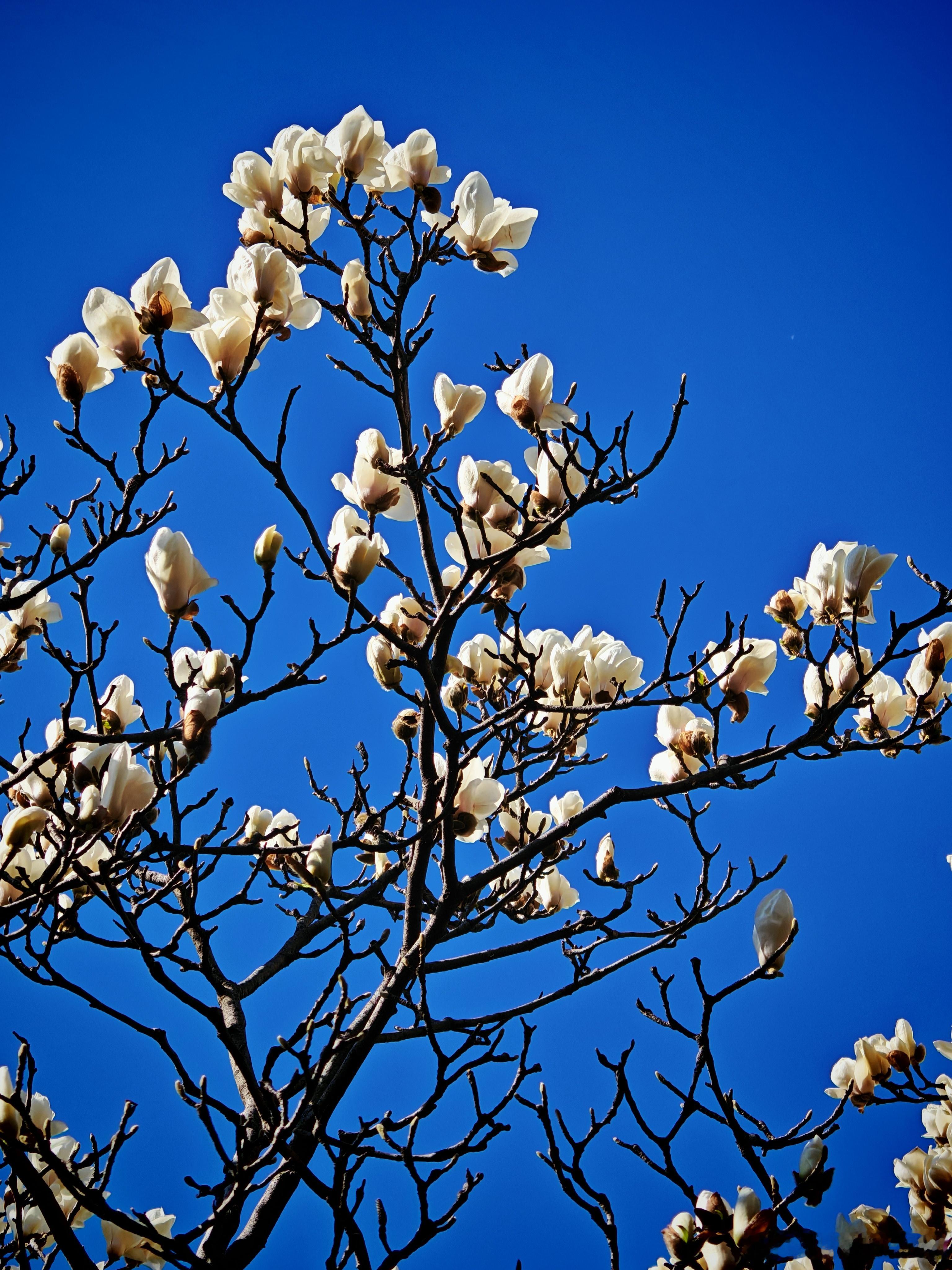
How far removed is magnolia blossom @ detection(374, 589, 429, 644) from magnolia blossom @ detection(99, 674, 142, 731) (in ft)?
2.57

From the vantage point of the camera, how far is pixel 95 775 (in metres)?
2.48

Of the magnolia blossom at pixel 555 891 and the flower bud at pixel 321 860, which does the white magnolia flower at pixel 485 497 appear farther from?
the magnolia blossom at pixel 555 891

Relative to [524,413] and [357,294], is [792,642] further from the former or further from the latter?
[357,294]

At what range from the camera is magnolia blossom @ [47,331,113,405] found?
8.36 feet

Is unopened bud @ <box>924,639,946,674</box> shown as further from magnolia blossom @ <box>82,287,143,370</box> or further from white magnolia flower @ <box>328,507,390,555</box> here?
magnolia blossom @ <box>82,287,143,370</box>

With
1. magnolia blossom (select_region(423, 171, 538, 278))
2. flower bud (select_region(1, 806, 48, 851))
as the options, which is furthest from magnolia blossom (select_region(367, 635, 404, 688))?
magnolia blossom (select_region(423, 171, 538, 278))

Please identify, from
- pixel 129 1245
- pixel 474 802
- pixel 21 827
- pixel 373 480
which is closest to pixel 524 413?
pixel 373 480

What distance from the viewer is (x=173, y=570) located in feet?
8.11

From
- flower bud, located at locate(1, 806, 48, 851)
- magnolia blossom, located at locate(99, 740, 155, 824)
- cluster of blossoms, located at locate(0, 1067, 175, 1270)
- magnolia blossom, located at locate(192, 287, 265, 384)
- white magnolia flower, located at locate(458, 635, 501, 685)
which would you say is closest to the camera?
cluster of blossoms, located at locate(0, 1067, 175, 1270)

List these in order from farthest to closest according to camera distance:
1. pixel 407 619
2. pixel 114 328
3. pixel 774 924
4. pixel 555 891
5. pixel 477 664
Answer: pixel 555 891
pixel 477 664
pixel 407 619
pixel 114 328
pixel 774 924

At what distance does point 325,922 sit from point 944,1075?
237 centimetres

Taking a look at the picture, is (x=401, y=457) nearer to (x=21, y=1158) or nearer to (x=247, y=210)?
(x=247, y=210)

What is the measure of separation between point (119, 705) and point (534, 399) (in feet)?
4.98

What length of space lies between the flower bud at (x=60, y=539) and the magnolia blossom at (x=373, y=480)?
2.85 feet
